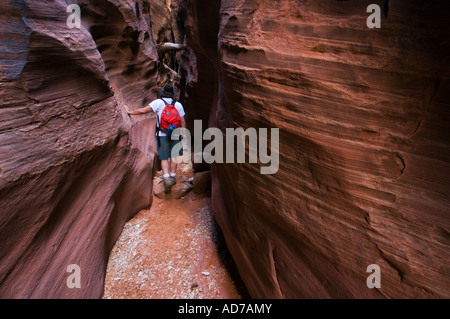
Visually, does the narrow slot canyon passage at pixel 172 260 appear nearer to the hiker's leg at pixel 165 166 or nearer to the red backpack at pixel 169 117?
the hiker's leg at pixel 165 166

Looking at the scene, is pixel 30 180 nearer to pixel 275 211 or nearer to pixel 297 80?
pixel 275 211

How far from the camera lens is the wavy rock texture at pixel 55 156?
1.91 metres

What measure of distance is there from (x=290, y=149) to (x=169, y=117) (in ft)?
10.5

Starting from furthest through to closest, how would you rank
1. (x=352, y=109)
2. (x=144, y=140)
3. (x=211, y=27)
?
(x=211, y=27), (x=144, y=140), (x=352, y=109)

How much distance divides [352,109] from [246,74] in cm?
93

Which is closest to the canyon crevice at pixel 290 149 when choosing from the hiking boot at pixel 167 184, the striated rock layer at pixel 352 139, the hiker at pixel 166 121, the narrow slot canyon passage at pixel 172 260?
the striated rock layer at pixel 352 139

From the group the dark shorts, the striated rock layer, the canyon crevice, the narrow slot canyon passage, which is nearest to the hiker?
the dark shorts

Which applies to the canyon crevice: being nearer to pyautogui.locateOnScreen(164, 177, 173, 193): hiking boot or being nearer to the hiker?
the hiker

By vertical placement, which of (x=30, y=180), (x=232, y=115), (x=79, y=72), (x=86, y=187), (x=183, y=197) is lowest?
(x=183, y=197)

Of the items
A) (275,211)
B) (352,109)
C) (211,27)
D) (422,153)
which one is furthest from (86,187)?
(211,27)

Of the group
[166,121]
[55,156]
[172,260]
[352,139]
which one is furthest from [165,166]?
[352,139]

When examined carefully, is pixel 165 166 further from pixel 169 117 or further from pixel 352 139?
pixel 352 139

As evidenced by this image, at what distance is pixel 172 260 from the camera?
3.39 metres

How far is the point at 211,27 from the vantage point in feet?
16.6
